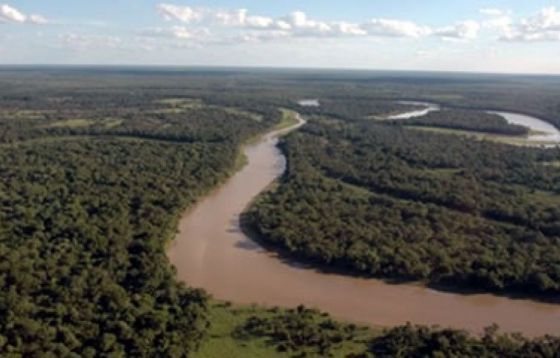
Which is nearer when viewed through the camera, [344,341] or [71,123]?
[344,341]

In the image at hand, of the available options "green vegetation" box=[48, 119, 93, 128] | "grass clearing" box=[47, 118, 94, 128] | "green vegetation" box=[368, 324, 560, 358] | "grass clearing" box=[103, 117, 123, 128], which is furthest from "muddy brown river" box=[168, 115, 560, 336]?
"green vegetation" box=[48, 119, 93, 128]

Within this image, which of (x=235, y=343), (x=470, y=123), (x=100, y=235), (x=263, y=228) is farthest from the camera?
(x=470, y=123)

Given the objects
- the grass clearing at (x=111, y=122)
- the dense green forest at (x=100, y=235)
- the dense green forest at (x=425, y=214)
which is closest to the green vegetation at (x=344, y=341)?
the dense green forest at (x=100, y=235)

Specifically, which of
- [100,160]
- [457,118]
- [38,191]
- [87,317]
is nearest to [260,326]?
[87,317]

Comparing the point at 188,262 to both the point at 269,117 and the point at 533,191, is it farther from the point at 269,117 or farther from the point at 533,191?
the point at 269,117

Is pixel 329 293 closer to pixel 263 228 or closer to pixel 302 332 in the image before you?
pixel 302 332

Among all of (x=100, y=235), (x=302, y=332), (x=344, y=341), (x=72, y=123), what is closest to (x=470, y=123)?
(x=72, y=123)
